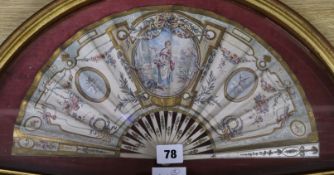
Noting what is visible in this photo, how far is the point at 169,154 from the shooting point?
1.34m

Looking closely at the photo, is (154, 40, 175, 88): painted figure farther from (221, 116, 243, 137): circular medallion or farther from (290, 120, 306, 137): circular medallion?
(290, 120, 306, 137): circular medallion

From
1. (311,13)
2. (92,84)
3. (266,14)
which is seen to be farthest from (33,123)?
(311,13)

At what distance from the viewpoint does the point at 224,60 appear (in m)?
1.33

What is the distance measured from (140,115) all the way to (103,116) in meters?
0.10

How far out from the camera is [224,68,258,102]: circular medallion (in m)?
1.33

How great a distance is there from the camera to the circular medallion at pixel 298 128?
1300mm

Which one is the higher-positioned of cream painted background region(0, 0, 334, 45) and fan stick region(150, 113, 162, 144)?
cream painted background region(0, 0, 334, 45)

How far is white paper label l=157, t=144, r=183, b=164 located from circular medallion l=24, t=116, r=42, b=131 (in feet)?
1.10

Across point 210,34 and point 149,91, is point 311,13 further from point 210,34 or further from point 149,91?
point 149,91

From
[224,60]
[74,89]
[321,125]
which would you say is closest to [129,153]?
[74,89]

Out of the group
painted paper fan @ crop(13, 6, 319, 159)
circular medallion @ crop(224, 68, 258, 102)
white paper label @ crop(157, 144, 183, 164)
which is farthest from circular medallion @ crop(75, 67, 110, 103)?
circular medallion @ crop(224, 68, 258, 102)

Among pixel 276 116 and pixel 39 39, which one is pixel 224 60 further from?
pixel 39 39

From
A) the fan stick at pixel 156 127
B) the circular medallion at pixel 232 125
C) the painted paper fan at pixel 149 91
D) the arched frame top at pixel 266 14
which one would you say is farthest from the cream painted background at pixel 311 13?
the fan stick at pixel 156 127

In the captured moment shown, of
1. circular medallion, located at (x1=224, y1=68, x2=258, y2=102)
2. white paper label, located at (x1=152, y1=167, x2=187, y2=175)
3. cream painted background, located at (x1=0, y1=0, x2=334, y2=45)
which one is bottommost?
white paper label, located at (x1=152, y1=167, x2=187, y2=175)
